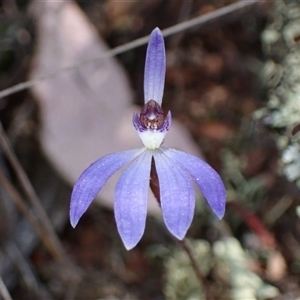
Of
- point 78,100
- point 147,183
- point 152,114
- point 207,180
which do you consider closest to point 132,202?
point 147,183

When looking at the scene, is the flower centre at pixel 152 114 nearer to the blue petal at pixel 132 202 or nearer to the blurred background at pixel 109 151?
the blue petal at pixel 132 202

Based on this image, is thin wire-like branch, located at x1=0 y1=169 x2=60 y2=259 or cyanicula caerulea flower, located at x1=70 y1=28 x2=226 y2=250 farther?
thin wire-like branch, located at x1=0 y1=169 x2=60 y2=259

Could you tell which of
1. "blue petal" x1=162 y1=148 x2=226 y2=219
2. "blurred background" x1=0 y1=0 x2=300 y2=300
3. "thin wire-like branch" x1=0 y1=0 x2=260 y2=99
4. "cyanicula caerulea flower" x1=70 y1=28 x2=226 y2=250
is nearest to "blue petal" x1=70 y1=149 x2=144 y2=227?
"cyanicula caerulea flower" x1=70 y1=28 x2=226 y2=250

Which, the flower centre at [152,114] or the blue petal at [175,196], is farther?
the flower centre at [152,114]

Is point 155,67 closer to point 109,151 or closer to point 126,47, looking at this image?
point 126,47

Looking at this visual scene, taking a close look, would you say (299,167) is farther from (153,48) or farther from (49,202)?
(49,202)

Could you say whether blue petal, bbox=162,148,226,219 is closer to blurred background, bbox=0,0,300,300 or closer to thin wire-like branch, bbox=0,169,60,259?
blurred background, bbox=0,0,300,300

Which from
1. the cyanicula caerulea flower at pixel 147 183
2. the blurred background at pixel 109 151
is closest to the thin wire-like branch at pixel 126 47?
the blurred background at pixel 109 151
